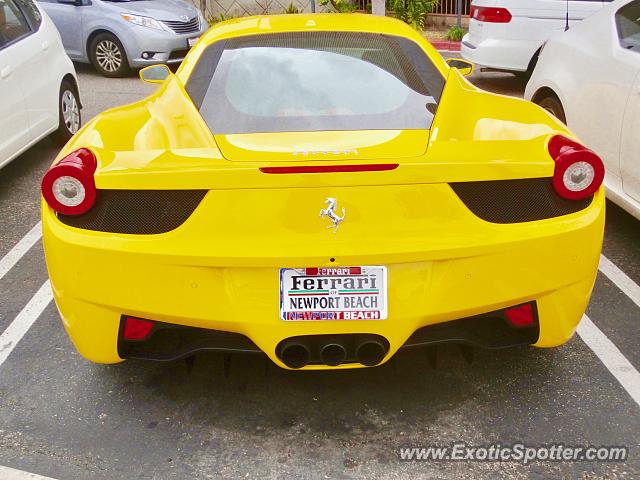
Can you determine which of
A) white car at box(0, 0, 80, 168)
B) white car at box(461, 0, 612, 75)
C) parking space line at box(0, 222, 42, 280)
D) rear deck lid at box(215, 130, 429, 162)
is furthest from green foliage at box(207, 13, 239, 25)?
rear deck lid at box(215, 130, 429, 162)

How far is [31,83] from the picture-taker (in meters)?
6.73

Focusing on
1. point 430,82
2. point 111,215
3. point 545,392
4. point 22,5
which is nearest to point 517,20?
point 22,5

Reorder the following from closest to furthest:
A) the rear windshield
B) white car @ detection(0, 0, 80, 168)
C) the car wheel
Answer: the rear windshield, the car wheel, white car @ detection(0, 0, 80, 168)

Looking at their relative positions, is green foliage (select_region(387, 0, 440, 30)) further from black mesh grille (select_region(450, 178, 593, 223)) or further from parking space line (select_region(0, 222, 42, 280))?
black mesh grille (select_region(450, 178, 593, 223))

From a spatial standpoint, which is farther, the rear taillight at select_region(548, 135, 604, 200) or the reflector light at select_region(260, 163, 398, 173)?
the rear taillight at select_region(548, 135, 604, 200)

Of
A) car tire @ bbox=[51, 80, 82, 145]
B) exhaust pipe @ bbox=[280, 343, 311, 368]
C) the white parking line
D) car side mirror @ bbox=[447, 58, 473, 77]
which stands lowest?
car tire @ bbox=[51, 80, 82, 145]

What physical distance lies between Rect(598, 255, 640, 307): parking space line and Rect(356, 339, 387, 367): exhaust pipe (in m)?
1.90

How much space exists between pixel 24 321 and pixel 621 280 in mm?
3166

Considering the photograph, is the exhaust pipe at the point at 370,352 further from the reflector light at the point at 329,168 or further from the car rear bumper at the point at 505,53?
the car rear bumper at the point at 505,53

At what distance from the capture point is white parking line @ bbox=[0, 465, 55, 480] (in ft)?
9.70

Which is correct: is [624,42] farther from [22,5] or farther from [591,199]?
[22,5]

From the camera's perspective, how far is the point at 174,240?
9.53 ft

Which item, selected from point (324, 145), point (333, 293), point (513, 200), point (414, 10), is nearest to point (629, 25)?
point (513, 200)

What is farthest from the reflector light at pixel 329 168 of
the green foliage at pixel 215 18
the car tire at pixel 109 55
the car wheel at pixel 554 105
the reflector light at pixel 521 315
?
the green foliage at pixel 215 18
